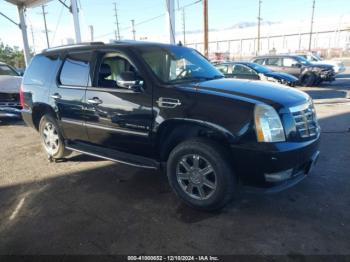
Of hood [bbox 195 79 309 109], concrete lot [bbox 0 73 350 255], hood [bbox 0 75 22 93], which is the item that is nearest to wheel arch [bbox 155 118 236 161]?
hood [bbox 195 79 309 109]

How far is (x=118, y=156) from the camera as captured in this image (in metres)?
4.21

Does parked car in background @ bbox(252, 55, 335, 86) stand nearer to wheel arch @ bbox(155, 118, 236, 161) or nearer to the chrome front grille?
the chrome front grille

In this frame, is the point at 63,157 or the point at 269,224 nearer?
the point at 269,224

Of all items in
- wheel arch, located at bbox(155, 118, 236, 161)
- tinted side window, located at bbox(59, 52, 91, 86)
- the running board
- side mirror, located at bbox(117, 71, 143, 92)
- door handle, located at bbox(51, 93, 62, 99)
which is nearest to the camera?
wheel arch, located at bbox(155, 118, 236, 161)

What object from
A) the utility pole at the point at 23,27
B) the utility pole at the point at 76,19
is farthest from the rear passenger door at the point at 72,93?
the utility pole at the point at 23,27

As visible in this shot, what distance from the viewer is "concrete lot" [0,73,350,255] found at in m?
2.92

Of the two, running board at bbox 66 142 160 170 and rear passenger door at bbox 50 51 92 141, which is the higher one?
rear passenger door at bbox 50 51 92 141

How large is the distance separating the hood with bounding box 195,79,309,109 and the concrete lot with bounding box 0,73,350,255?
121 centimetres

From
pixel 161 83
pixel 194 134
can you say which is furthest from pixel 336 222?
pixel 161 83

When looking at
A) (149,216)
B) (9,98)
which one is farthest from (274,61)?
(149,216)

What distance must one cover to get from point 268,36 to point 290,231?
297 ft

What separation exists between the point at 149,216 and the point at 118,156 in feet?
3.51

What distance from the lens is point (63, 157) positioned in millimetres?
5457

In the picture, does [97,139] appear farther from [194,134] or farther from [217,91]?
[217,91]
